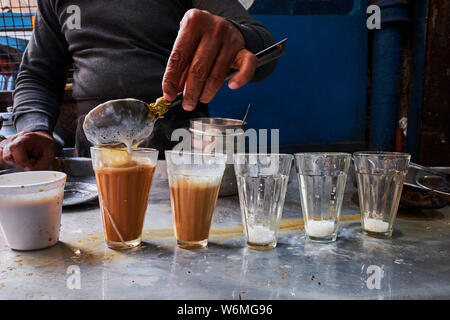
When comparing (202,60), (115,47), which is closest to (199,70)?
(202,60)

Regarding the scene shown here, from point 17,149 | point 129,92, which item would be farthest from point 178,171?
point 129,92

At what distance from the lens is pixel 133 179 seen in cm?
79

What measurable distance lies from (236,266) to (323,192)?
11.6 inches

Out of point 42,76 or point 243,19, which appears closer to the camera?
point 243,19

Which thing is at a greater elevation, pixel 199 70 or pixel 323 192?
pixel 199 70

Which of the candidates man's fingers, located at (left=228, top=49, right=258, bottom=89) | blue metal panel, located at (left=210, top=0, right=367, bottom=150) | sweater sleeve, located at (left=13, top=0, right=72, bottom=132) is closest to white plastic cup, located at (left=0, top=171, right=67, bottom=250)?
man's fingers, located at (left=228, top=49, right=258, bottom=89)

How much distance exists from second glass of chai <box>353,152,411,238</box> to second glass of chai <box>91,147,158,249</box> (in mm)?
538

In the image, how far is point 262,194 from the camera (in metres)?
0.82

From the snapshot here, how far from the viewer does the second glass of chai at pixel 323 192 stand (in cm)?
84

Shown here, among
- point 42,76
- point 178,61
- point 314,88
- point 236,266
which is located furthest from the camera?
point 314,88

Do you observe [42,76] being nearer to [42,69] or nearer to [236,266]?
[42,69]
